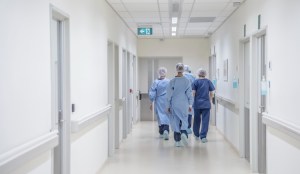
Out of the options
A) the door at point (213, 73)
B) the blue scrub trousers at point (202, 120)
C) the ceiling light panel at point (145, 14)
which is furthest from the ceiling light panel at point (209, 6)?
the door at point (213, 73)

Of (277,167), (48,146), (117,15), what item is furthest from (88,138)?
(117,15)

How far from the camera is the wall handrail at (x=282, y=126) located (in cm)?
363

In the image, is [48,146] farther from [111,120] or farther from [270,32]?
[111,120]

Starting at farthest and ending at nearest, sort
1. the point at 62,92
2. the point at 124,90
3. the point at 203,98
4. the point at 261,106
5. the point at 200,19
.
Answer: the point at 124,90 → the point at 200,19 → the point at 203,98 → the point at 261,106 → the point at 62,92

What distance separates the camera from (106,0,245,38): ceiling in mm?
6938

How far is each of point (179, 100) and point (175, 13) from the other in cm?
177

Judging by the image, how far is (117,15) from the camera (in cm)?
806

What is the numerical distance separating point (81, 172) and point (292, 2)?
9.91 ft

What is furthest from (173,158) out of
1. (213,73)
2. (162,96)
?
(213,73)

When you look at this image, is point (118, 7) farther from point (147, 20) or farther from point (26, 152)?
point (26, 152)

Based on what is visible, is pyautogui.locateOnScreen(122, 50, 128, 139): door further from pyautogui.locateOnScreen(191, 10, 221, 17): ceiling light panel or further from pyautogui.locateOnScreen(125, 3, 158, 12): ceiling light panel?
pyautogui.locateOnScreen(191, 10, 221, 17): ceiling light panel

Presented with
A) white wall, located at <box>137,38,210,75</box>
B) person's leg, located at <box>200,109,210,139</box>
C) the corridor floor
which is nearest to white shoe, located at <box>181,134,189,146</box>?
the corridor floor

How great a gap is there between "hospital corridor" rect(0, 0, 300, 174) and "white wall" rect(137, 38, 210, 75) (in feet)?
6.76

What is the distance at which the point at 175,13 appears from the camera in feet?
26.1
